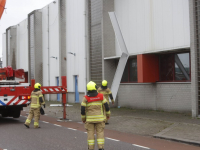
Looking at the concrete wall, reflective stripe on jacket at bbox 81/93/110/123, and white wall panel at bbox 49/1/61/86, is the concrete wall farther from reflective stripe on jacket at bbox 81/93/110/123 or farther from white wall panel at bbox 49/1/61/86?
white wall panel at bbox 49/1/61/86

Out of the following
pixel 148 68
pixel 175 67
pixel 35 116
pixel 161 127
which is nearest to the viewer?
pixel 161 127

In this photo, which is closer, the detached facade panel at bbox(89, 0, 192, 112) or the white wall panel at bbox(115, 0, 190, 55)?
the white wall panel at bbox(115, 0, 190, 55)

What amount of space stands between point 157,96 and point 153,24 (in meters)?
3.71

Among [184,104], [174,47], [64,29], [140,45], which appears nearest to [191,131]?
[184,104]

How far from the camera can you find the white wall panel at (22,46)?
32.0 m

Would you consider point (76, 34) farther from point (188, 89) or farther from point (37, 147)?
point (37, 147)

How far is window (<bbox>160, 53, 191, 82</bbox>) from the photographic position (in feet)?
46.6

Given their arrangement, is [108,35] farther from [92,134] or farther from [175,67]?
[92,134]

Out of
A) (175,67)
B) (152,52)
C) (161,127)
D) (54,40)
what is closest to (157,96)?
(175,67)

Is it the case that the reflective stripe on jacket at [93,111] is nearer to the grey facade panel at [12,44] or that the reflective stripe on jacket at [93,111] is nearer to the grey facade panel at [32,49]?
the grey facade panel at [32,49]

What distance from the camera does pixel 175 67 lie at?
1478cm

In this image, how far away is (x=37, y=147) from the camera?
770cm

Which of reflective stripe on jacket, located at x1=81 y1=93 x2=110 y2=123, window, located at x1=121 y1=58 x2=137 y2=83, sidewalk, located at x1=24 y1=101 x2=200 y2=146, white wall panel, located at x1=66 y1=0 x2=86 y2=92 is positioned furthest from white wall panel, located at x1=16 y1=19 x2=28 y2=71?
reflective stripe on jacket, located at x1=81 y1=93 x2=110 y2=123

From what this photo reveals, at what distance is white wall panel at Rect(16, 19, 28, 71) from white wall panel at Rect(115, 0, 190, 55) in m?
16.6
